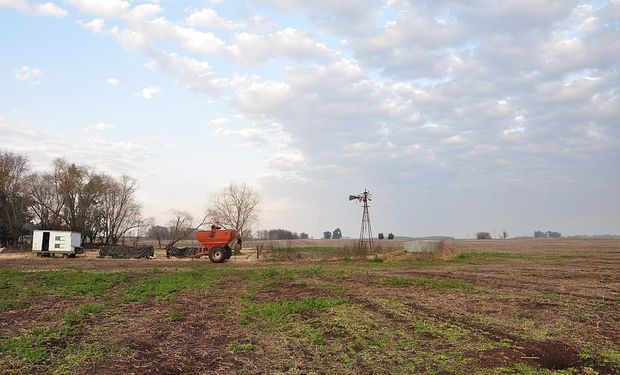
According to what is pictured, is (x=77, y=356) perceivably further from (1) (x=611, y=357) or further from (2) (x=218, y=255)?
(2) (x=218, y=255)

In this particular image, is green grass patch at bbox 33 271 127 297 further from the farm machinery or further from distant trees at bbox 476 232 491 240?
distant trees at bbox 476 232 491 240

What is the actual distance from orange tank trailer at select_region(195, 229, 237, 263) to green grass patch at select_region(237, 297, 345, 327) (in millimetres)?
21774

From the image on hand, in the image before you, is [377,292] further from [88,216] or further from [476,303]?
[88,216]

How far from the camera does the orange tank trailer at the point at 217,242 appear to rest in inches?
1348

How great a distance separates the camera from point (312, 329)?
937 cm

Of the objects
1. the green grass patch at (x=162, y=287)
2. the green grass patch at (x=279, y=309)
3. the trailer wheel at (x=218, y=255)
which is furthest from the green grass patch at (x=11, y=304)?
the trailer wheel at (x=218, y=255)

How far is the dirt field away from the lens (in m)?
6.86

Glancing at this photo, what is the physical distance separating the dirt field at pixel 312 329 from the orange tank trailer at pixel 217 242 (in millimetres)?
17398

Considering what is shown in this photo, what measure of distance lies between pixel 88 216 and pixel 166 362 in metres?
65.8

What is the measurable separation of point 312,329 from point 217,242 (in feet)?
87.0

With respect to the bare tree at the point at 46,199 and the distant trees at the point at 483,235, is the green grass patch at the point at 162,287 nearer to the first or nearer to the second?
the bare tree at the point at 46,199

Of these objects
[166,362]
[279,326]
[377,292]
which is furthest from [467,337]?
[377,292]

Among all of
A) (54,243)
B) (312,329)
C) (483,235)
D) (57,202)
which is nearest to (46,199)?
(57,202)

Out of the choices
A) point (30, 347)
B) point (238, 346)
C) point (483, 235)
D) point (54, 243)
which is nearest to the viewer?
point (30, 347)
